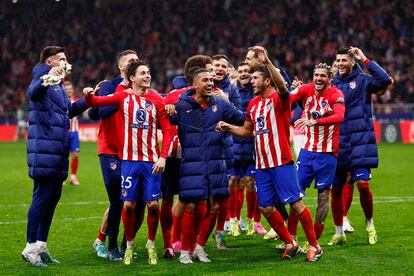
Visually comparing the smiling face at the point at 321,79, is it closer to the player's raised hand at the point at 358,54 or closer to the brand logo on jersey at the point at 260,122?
the player's raised hand at the point at 358,54

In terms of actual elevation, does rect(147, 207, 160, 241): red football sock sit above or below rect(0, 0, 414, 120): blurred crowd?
below

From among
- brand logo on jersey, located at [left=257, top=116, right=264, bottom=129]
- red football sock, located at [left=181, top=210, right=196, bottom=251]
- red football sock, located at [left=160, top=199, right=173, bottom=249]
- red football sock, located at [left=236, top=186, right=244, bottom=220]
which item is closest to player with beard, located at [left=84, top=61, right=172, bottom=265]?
red football sock, located at [left=181, top=210, right=196, bottom=251]

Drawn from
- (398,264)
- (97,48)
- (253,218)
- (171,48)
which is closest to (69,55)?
(97,48)

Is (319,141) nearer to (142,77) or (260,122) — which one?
(260,122)

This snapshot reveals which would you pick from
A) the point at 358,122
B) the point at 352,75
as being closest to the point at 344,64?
the point at 352,75

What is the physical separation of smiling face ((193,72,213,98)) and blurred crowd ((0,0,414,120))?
93.1 feet

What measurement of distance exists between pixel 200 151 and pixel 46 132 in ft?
5.53

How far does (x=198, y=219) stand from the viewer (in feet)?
30.5

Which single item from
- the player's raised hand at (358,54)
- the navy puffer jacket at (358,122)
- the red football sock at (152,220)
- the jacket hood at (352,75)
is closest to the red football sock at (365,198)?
the navy puffer jacket at (358,122)

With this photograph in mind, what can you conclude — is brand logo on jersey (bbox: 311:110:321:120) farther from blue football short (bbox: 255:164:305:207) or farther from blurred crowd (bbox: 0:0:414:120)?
blurred crowd (bbox: 0:0:414:120)

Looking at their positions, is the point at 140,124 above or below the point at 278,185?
above

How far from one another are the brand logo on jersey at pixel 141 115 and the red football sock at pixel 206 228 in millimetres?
1298

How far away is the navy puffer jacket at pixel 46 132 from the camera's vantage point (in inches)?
352

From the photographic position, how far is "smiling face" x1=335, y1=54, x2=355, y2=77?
1060 centimetres
